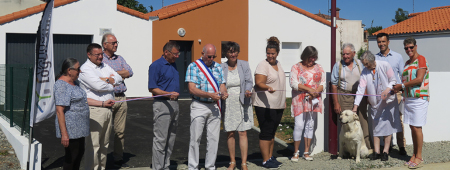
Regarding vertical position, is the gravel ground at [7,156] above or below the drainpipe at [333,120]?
below

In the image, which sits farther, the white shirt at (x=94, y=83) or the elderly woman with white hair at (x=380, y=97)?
the elderly woman with white hair at (x=380, y=97)

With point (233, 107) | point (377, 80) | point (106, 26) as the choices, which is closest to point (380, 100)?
point (377, 80)

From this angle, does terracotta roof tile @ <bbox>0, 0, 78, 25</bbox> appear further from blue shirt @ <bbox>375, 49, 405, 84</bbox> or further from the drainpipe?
blue shirt @ <bbox>375, 49, 405, 84</bbox>

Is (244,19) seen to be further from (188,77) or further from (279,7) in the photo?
(188,77)

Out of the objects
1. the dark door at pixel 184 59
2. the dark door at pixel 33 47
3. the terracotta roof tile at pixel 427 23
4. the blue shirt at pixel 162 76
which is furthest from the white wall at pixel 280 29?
the blue shirt at pixel 162 76

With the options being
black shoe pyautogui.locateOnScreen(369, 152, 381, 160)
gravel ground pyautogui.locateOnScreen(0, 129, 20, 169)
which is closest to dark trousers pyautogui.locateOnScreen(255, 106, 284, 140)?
black shoe pyautogui.locateOnScreen(369, 152, 381, 160)

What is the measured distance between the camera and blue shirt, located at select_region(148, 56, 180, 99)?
6.52 m

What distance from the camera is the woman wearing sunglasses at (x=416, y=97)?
23.9ft

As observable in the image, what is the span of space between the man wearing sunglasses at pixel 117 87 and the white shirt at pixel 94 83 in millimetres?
692

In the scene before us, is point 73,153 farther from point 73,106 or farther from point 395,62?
point 395,62

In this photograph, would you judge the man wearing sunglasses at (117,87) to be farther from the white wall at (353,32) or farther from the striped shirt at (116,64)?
the white wall at (353,32)

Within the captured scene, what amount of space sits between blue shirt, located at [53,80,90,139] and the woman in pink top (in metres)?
3.32

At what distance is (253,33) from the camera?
779 inches

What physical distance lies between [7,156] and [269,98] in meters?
4.31
